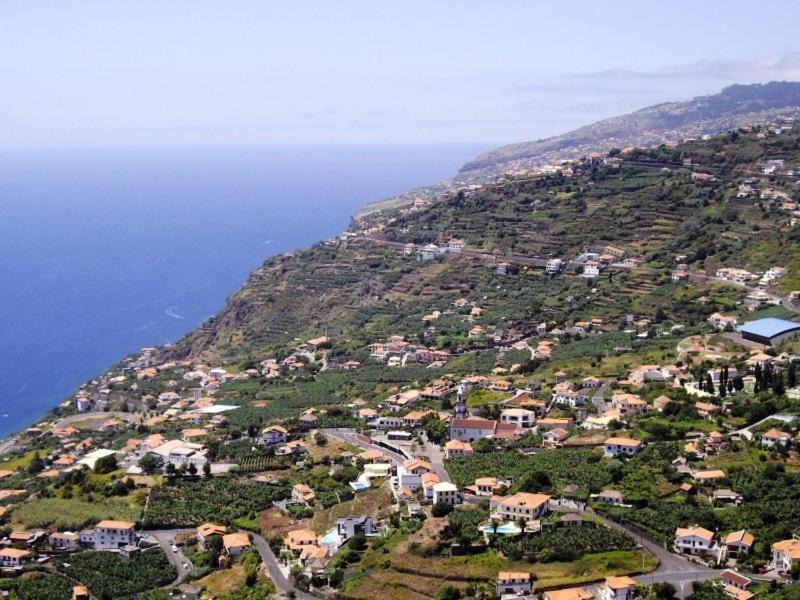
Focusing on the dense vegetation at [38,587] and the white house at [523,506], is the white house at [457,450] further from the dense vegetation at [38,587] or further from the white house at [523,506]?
the dense vegetation at [38,587]

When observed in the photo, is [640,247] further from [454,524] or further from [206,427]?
[454,524]

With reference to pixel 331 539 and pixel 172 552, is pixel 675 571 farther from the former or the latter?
pixel 172 552

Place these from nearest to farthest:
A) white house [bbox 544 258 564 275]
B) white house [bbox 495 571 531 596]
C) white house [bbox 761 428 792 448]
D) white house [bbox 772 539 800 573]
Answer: white house [bbox 772 539 800 573] → white house [bbox 495 571 531 596] → white house [bbox 761 428 792 448] → white house [bbox 544 258 564 275]

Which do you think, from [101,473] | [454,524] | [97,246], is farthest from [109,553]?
[97,246]

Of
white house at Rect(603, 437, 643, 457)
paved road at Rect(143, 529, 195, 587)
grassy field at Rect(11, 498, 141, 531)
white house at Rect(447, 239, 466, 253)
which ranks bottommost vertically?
paved road at Rect(143, 529, 195, 587)

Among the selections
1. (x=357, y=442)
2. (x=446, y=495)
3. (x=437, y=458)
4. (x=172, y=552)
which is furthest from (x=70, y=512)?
(x=446, y=495)

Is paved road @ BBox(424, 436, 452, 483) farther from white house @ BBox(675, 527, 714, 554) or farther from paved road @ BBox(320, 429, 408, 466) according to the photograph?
white house @ BBox(675, 527, 714, 554)

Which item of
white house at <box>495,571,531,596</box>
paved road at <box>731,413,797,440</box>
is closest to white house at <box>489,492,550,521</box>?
white house at <box>495,571,531,596</box>
